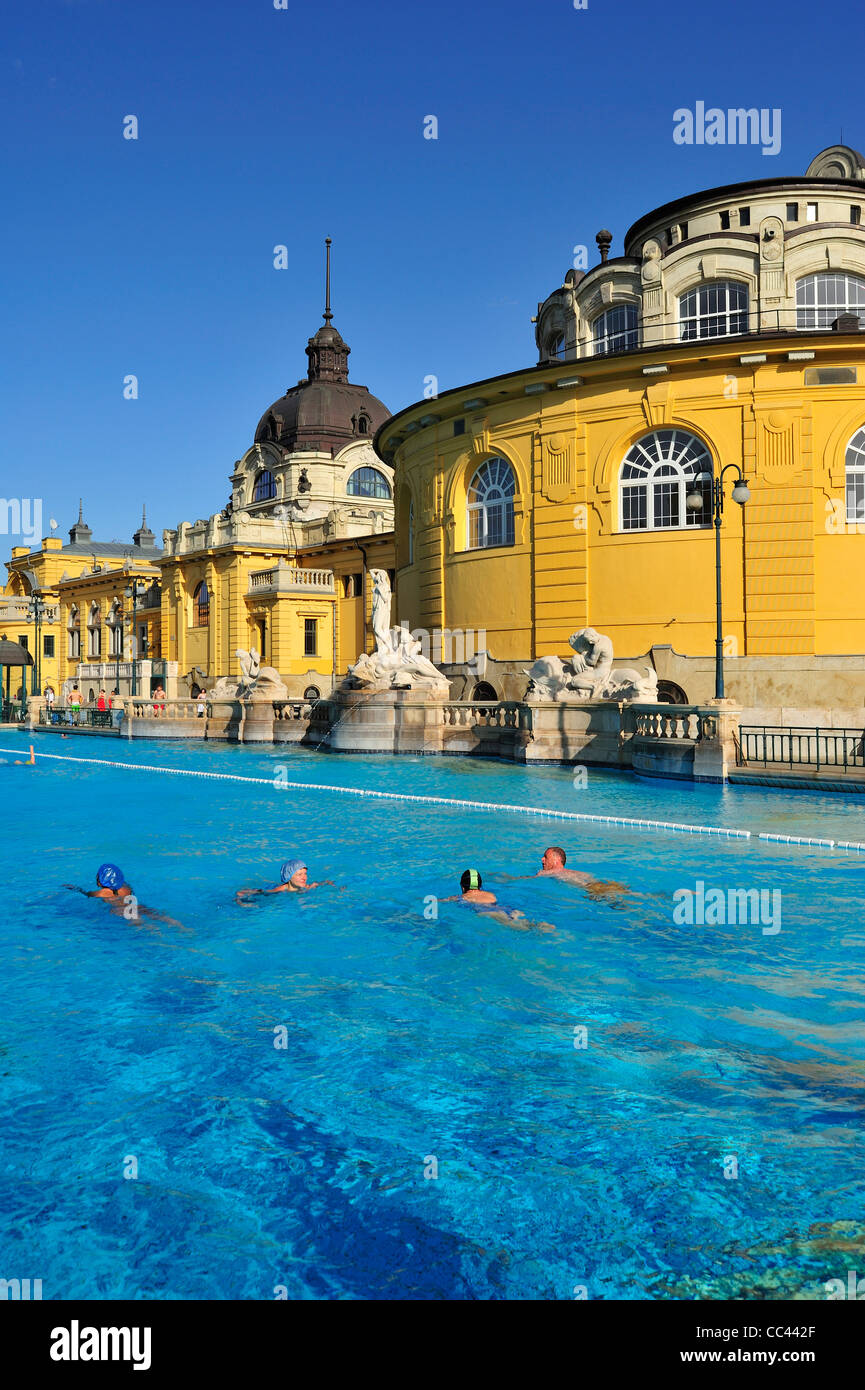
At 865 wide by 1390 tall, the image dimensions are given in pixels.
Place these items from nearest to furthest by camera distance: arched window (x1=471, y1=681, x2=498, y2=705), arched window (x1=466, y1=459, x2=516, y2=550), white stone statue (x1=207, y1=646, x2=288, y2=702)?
arched window (x1=471, y1=681, x2=498, y2=705)
arched window (x1=466, y1=459, x2=516, y2=550)
white stone statue (x1=207, y1=646, x2=288, y2=702)

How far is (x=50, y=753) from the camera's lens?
Answer: 103 ft

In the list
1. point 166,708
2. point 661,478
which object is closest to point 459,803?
point 661,478

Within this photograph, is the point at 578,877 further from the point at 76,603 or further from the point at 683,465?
the point at 76,603

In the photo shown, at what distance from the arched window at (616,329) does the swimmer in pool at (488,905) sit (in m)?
26.3

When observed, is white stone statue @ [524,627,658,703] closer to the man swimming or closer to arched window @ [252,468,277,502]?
the man swimming

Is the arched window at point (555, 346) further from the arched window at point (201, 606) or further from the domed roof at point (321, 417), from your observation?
the arched window at point (201, 606)

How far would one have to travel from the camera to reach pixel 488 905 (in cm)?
948

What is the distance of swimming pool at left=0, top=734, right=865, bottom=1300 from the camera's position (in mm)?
4078

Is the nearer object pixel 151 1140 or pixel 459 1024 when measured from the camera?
pixel 151 1140

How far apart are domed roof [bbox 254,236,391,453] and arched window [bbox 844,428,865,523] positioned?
40416mm

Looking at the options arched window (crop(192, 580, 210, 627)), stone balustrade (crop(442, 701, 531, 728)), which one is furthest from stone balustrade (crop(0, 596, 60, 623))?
stone balustrade (crop(442, 701, 531, 728))
